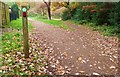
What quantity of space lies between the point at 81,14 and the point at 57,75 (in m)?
10.7

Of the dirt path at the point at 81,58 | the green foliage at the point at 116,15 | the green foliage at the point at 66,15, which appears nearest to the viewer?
the dirt path at the point at 81,58

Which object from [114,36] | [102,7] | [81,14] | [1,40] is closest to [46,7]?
[81,14]

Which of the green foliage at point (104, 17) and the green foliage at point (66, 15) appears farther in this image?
the green foliage at point (66, 15)

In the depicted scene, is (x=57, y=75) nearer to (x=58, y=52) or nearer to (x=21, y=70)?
(x=21, y=70)

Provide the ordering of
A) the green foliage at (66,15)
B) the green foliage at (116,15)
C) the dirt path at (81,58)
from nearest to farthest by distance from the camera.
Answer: the dirt path at (81,58) < the green foliage at (116,15) < the green foliage at (66,15)

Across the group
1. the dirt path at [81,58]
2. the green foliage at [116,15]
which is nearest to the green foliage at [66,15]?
the green foliage at [116,15]

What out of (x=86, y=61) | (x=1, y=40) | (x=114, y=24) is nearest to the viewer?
(x=86, y=61)

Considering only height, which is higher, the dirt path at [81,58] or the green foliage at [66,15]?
the green foliage at [66,15]

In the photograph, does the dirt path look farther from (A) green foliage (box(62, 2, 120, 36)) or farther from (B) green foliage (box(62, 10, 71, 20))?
(B) green foliage (box(62, 10, 71, 20))

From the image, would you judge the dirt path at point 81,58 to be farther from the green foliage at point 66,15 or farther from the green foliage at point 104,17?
the green foliage at point 66,15

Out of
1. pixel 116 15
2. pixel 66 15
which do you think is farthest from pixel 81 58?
pixel 66 15

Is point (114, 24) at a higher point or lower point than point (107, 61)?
higher

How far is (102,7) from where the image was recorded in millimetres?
10242

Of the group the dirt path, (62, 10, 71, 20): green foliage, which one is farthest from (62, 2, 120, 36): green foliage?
(62, 10, 71, 20): green foliage
